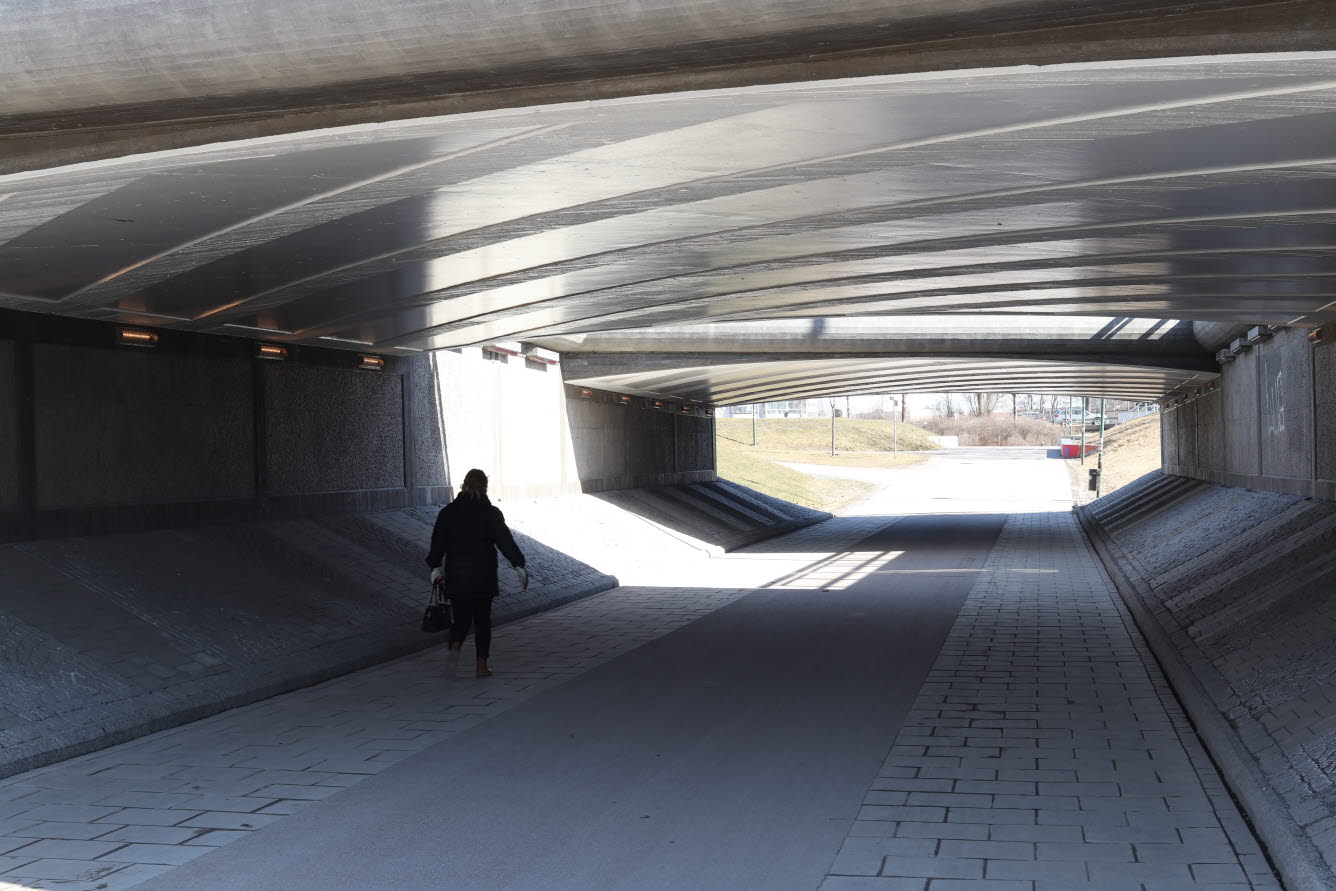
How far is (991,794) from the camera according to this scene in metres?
6.80

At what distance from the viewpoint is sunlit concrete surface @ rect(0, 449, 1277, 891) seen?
563 cm

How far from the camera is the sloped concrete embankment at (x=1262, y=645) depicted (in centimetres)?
→ 600

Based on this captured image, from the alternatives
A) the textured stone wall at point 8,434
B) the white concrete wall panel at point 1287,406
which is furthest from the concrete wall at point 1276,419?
the textured stone wall at point 8,434

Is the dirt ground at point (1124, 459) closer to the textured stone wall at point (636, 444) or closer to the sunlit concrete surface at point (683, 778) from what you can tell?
the textured stone wall at point (636, 444)

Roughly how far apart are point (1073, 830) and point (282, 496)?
11661mm

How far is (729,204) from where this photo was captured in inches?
372

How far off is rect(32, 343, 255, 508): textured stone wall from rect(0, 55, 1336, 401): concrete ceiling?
0.52 meters

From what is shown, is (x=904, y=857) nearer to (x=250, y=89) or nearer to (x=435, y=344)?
(x=250, y=89)

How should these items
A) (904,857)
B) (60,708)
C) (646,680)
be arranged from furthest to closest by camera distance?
(646,680), (60,708), (904,857)

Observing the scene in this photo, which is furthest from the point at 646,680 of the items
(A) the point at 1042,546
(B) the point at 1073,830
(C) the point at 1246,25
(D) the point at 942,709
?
(A) the point at 1042,546

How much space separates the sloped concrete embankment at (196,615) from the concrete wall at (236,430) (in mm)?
352

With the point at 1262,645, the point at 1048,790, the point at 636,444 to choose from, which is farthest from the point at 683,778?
the point at 636,444

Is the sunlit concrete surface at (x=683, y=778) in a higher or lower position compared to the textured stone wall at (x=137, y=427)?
lower

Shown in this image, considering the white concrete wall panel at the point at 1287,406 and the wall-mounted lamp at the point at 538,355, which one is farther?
the wall-mounted lamp at the point at 538,355
